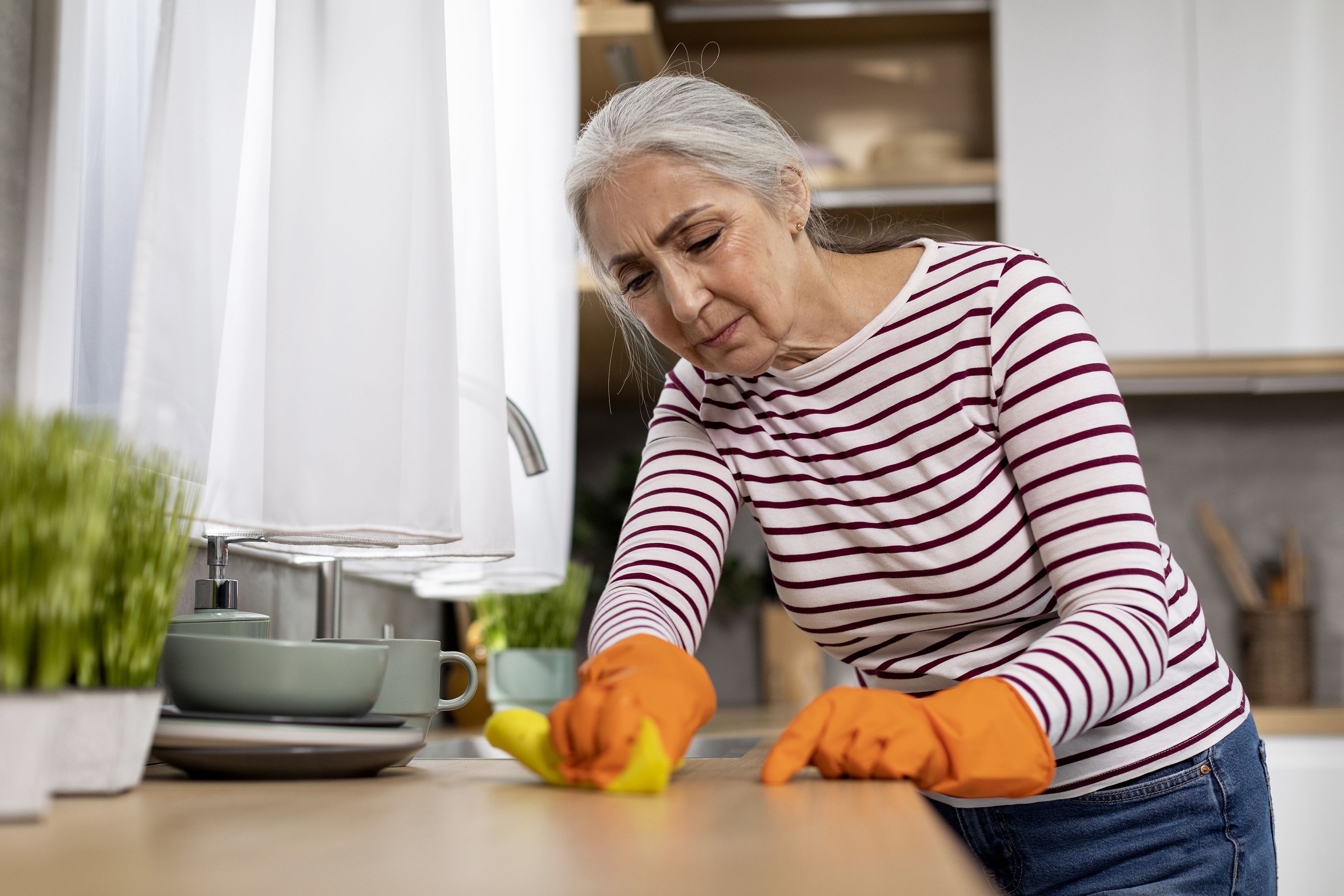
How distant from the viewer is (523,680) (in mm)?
1639

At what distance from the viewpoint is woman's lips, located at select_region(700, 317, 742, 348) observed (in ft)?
2.94

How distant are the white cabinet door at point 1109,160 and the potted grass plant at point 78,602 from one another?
1963 millimetres

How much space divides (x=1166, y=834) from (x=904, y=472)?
330mm

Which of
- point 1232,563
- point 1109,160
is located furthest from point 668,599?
point 1232,563

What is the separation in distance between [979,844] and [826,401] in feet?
1.25

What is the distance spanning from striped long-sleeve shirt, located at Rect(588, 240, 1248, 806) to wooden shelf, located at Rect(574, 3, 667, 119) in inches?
41.2

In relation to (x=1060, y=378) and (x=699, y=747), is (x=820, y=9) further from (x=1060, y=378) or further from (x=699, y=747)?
(x=1060, y=378)

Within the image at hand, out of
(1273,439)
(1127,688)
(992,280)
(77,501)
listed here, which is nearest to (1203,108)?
(1273,439)

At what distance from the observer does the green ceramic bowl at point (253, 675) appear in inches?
26.0

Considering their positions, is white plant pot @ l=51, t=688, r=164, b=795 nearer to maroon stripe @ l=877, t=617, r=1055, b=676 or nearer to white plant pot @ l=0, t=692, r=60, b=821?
white plant pot @ l=0, t=692, r=60, b=821

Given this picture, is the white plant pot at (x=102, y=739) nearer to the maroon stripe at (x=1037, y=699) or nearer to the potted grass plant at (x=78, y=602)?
the potted grass plant at (x=78, y=602)

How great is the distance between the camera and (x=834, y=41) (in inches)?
103

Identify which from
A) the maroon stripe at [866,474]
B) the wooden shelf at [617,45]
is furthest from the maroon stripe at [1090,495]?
the wooden shelf at [617,45]

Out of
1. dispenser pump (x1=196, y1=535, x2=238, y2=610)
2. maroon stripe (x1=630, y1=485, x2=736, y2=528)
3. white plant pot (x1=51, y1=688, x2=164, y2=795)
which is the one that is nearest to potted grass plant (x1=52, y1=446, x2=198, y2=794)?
white plant pot (x1=51, y1=688, x2=164, y2=795)
